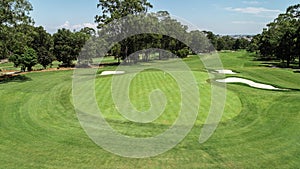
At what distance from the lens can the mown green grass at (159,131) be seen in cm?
909

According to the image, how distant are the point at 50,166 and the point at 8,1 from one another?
80.8 feet

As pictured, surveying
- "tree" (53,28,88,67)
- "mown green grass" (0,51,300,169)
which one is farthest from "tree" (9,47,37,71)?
"mown green grass" (0,51,300,169)

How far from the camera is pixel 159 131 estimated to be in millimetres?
12281

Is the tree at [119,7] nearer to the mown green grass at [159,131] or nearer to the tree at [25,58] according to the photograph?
the tree at [25,58]

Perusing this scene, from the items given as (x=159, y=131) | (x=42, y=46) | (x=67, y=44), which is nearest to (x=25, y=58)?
(x=42, y=46)

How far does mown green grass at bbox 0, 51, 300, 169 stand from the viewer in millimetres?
9086

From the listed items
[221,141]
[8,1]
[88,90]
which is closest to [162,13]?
[8,1]

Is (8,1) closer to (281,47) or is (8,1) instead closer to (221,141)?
(221,141)

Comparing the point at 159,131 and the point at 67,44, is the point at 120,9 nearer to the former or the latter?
the point at 67,44

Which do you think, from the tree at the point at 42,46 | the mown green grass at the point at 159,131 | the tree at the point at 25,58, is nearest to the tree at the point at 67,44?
the tree at the point at 42,46

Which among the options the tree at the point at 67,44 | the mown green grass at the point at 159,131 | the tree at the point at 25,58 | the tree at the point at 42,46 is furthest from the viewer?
the tree at the point at 67,44

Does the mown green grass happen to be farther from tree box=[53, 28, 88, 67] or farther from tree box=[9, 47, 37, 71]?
tree box=[53, 28, 88, 67]

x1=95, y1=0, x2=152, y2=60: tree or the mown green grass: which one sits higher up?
x1=95, y1=0, x2=152, y2=60: tree

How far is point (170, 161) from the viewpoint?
9164 mm
